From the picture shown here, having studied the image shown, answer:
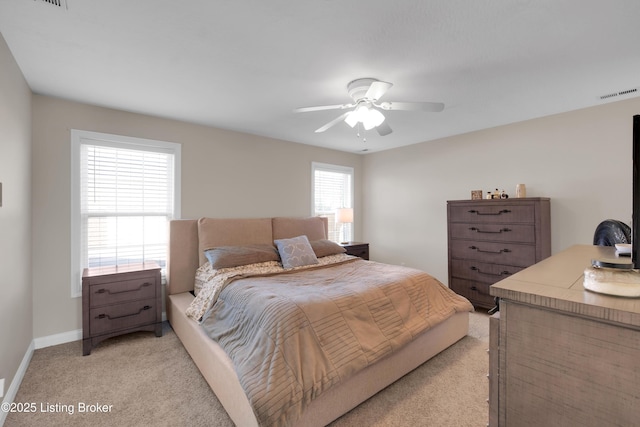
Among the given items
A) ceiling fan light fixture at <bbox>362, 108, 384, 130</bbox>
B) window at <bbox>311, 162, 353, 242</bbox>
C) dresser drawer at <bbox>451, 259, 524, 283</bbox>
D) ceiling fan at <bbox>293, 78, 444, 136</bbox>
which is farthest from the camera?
window at <bbox>311, 162, 353, 242</bbox>

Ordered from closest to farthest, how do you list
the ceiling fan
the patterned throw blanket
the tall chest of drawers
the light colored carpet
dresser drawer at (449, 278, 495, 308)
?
the patterned throw blanket
the light colored carpet
the ceiling fan
the tall chest of drawers
dresser drawer at (449, 278, 495, 308)

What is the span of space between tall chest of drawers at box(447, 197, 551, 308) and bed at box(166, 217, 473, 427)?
878 millimetres

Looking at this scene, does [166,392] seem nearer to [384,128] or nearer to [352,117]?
[352,117]

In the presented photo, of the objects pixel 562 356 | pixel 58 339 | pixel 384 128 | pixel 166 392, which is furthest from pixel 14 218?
pixel 562 356

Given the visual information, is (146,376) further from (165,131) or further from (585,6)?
(585,6)

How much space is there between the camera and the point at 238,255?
3127mm

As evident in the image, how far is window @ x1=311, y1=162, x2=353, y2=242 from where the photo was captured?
4961 millimetres

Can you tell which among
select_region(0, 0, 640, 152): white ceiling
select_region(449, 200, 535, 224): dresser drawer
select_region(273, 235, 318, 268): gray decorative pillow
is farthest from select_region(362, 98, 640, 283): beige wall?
select_region(273, 235, 318, 268): gray decorative pillow

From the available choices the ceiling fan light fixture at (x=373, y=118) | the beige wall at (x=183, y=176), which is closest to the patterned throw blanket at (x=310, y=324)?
the ceiling fan light fixture at (x=373, y=118)

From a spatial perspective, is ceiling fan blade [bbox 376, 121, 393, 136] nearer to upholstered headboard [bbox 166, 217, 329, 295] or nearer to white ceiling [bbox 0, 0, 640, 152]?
white ceiling [bbox 0, 0, 640, 152]

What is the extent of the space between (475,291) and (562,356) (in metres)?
3.13

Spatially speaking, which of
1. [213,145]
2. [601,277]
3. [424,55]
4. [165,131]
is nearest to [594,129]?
[424,55]

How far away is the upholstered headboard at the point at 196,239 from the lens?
3293mm

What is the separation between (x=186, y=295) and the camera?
3.24 meters
